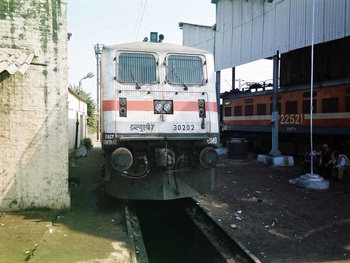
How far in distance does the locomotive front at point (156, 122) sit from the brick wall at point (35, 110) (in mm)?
814

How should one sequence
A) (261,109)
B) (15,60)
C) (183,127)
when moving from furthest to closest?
(261,109) → (183,127) → (15,60)

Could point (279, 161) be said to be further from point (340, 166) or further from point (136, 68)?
point (136, 68)

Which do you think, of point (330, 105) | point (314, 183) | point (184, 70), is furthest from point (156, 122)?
point (330, 105)

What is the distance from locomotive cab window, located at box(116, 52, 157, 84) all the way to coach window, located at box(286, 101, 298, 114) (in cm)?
1017

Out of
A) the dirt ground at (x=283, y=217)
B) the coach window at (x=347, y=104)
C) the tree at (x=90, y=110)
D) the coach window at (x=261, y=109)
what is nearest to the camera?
the dirt ground at (x=283, y=217)

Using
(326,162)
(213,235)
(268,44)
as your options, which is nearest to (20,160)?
(213,235)

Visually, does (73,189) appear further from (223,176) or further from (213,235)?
(223,176)

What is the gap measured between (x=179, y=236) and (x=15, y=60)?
14.7 feet

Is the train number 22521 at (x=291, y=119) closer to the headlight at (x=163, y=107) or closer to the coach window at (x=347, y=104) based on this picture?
the coach window at (x=347, y=104)

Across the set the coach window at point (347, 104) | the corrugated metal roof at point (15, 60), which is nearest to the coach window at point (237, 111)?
the coach window at point (347, 104)

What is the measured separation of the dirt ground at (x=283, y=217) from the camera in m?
5.30

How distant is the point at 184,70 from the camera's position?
7.12 meters

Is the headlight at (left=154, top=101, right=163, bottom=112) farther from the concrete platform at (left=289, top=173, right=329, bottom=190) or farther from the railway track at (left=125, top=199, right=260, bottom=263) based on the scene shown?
the concrete platform at (left=289, top=173, right=329, bottom=190)

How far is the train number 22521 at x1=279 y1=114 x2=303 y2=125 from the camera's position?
1520 cm
